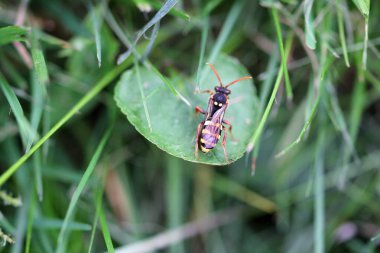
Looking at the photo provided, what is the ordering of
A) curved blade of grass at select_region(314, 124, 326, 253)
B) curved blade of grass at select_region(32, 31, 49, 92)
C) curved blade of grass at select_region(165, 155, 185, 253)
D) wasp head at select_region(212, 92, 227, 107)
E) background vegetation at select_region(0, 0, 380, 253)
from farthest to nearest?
1. curved blade of grass at select_region(165, 155, 185, 253)
2. background vegetation at select_region(0, 0, 380, 253)
3. curved blade of grass at select_region(314, 124, 326, 253)
4. wasp head at select_region(212, 92, 227, 107)
5. curved blade of grass at select_region(32, 31, 49, 92)

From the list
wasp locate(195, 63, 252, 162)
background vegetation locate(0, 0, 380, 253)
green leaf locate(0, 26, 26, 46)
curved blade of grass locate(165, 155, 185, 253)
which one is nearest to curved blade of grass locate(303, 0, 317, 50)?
background vegetation locate(0, 0, 380, 253)

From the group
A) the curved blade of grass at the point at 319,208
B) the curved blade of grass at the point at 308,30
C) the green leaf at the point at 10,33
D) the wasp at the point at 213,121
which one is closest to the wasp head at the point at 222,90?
the wasp at the point at 213,121

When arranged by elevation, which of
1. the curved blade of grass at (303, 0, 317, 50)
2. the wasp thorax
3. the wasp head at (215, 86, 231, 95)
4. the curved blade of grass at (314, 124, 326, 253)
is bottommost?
the curved blade of grass at (314, 124, 326, 253)

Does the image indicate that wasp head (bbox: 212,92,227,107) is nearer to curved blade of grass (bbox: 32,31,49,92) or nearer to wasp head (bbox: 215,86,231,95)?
wasp head (bbox: 215,86,231,95)

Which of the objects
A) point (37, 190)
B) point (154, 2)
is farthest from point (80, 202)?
point (154, 2)

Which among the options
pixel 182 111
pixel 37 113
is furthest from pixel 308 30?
pixel 37 113

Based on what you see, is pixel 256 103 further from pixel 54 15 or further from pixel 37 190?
pixel 54 15

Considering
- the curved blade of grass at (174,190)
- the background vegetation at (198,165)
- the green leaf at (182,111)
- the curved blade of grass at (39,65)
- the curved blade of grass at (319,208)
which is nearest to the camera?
the curved blade of grass at (39,65)

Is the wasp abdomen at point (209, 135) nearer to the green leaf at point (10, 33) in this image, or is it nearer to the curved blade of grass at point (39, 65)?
the curved blade of grass at point (39, 65)
